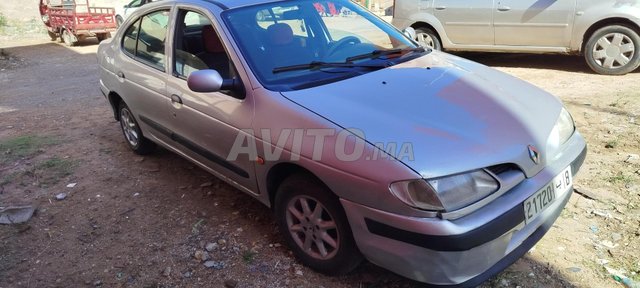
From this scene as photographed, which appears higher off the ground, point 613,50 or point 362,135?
point 362,135

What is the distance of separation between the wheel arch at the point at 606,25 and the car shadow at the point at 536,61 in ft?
1.53

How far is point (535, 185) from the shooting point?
7.42ft

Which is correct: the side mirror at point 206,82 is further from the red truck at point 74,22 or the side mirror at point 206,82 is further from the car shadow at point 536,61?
the red truck at point 74,22

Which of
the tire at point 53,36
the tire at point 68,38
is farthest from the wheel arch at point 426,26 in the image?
the tire at point 53,36

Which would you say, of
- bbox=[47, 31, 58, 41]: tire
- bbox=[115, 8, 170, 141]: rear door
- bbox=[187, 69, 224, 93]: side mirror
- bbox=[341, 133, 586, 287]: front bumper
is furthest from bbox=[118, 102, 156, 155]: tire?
bbox=[47, 31, 58, 41]: tire

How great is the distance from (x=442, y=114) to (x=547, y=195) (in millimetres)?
657

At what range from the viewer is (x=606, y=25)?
6.09 m

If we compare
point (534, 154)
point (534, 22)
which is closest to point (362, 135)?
point (534, 154)

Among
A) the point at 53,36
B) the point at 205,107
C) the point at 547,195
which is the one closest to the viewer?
the point at 547,195

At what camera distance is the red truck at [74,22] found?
13289 mm

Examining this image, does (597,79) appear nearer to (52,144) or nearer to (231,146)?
(231,146)

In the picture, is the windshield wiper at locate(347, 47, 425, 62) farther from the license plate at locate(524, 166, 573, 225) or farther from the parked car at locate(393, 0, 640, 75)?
the parked car at locate(393, 0, 640, 75)

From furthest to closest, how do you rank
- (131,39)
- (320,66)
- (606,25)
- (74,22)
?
(74,22)
(606,25)
(131,39)
(320,66)

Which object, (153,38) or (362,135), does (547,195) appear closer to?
A: (362,135)
